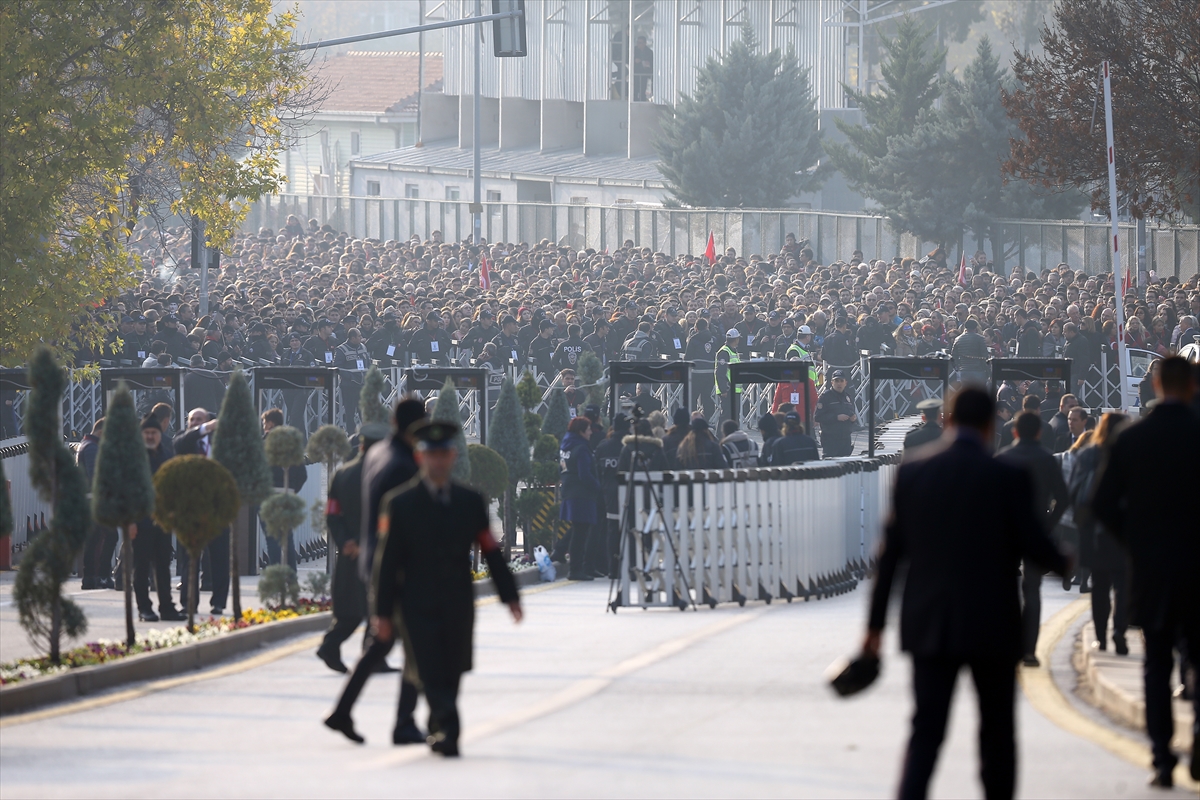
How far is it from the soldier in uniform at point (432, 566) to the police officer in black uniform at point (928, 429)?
9215mm

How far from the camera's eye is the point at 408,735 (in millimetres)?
9203

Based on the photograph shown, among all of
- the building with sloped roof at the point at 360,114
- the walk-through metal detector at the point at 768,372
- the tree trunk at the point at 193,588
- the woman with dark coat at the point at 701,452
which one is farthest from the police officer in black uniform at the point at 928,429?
the building with sloped roof at the point at 360,114

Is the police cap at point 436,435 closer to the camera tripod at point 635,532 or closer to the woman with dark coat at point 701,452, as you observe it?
the camera tripod at point 635,532

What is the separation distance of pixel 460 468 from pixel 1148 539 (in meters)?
9.79

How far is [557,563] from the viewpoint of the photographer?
61.3ft

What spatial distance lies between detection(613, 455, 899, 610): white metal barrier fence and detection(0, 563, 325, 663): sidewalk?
2.97m

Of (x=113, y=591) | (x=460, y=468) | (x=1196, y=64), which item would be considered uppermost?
(x=1196, y=64)

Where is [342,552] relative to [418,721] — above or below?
above

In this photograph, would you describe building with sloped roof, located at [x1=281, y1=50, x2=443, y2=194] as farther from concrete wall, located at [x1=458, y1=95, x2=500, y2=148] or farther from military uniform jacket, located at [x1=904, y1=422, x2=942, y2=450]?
military uniform jacket, located at [x1=904, y1=422, x2=942, y2=450]

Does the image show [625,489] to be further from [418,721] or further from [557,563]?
[418,721]

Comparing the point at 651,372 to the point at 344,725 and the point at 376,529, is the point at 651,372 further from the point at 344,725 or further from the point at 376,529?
the point at 376,529

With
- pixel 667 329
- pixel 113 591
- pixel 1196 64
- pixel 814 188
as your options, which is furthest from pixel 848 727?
pixel 814 188

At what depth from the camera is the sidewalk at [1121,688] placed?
31.0 feet

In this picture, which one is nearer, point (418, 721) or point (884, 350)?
point (418, 721)
